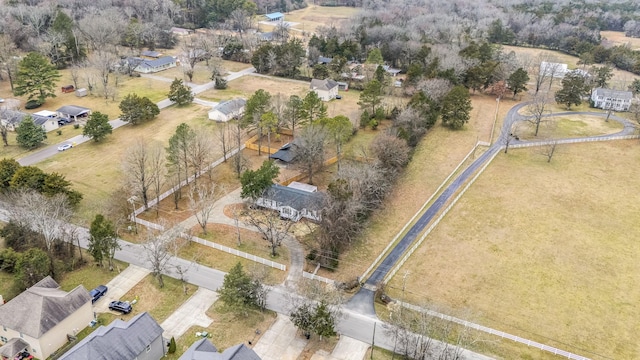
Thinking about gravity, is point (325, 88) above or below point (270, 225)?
above

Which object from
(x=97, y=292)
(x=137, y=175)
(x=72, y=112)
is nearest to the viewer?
(x=97, y=292)

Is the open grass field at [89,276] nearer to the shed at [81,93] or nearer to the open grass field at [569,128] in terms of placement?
the shed at [81,93]

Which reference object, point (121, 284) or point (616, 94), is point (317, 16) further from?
point (121, 284)

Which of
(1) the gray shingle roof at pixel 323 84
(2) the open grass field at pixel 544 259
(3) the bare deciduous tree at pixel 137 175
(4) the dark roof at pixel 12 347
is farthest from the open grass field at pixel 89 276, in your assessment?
(1) the gray shingle roof at pixel 323 84

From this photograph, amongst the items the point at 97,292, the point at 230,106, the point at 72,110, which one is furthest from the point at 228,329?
the point at 72,110

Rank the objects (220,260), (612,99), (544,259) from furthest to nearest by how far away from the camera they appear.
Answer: (612,99)
(544,259)
(220,260)

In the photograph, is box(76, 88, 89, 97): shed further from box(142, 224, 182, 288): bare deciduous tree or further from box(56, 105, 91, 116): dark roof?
box(142, 224, 182, 288): bare deciduous tree

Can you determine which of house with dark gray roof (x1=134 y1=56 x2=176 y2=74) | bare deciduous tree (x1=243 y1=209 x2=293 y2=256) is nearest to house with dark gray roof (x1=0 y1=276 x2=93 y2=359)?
bare deciduous tree (x1=243 y1=209 x2=293 y2=256)

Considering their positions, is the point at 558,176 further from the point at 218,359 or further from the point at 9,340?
the point at 9,340
